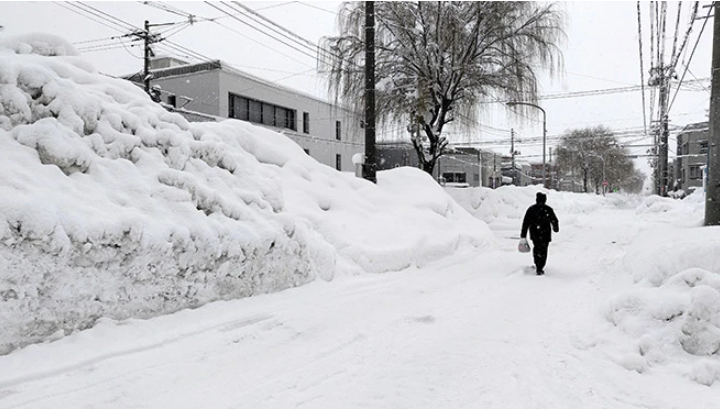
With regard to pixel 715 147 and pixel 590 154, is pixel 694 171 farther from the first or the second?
pixel 715 147

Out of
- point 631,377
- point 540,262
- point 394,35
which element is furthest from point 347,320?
point 394,35

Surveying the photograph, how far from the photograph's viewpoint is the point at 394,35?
16156mm

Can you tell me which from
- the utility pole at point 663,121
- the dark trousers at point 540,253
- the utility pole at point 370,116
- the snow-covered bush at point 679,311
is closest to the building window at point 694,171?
the utility pole at point 663,121

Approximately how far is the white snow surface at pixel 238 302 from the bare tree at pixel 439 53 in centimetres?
1031

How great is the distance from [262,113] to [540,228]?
24046 millimetres

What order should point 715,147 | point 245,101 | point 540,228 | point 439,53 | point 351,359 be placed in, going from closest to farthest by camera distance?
point 351,359, point 715,147, point 540,228, point 439,53, point 245,101

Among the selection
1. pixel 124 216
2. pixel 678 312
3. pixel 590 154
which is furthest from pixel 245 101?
pixel 590 154

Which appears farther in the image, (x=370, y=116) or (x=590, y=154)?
(x=590, y=154)

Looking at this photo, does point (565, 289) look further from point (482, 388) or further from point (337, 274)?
point (482, 388)

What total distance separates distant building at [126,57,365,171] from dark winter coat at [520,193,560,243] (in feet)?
44.7

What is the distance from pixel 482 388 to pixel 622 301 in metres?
2.17

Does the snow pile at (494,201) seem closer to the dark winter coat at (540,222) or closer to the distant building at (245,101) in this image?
the distant building at (245,101)

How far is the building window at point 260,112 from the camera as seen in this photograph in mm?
26562

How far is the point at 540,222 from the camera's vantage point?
7785 mm
